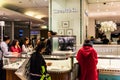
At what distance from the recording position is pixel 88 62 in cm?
380

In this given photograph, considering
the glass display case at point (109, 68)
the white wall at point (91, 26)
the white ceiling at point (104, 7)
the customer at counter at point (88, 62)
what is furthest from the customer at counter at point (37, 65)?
the white wall at point (91, 26)

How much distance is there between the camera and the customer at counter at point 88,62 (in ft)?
12.4

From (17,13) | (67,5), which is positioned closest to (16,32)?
(17,13)

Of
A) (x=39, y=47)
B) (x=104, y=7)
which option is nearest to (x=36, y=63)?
(x=39, y=47)

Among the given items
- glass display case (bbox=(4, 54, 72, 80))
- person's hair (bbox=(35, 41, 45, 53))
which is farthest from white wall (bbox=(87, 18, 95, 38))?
person's hair (bbox=(35, 41, 45, 53))

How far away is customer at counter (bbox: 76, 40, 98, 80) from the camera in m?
3.78

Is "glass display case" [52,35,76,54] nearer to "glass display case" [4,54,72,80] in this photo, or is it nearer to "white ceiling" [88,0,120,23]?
"glass display case" [4,54,72,80]

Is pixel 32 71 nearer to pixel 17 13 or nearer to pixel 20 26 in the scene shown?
pixel 17 13

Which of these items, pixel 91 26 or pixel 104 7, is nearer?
pixel 104 7

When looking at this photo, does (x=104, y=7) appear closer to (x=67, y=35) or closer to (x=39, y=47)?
(x=67, y=35)

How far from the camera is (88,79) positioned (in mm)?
3871

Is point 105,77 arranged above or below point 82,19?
below

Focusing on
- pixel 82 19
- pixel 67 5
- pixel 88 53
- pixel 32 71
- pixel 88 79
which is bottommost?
pixel 88 79

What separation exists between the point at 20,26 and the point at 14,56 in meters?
15.9
